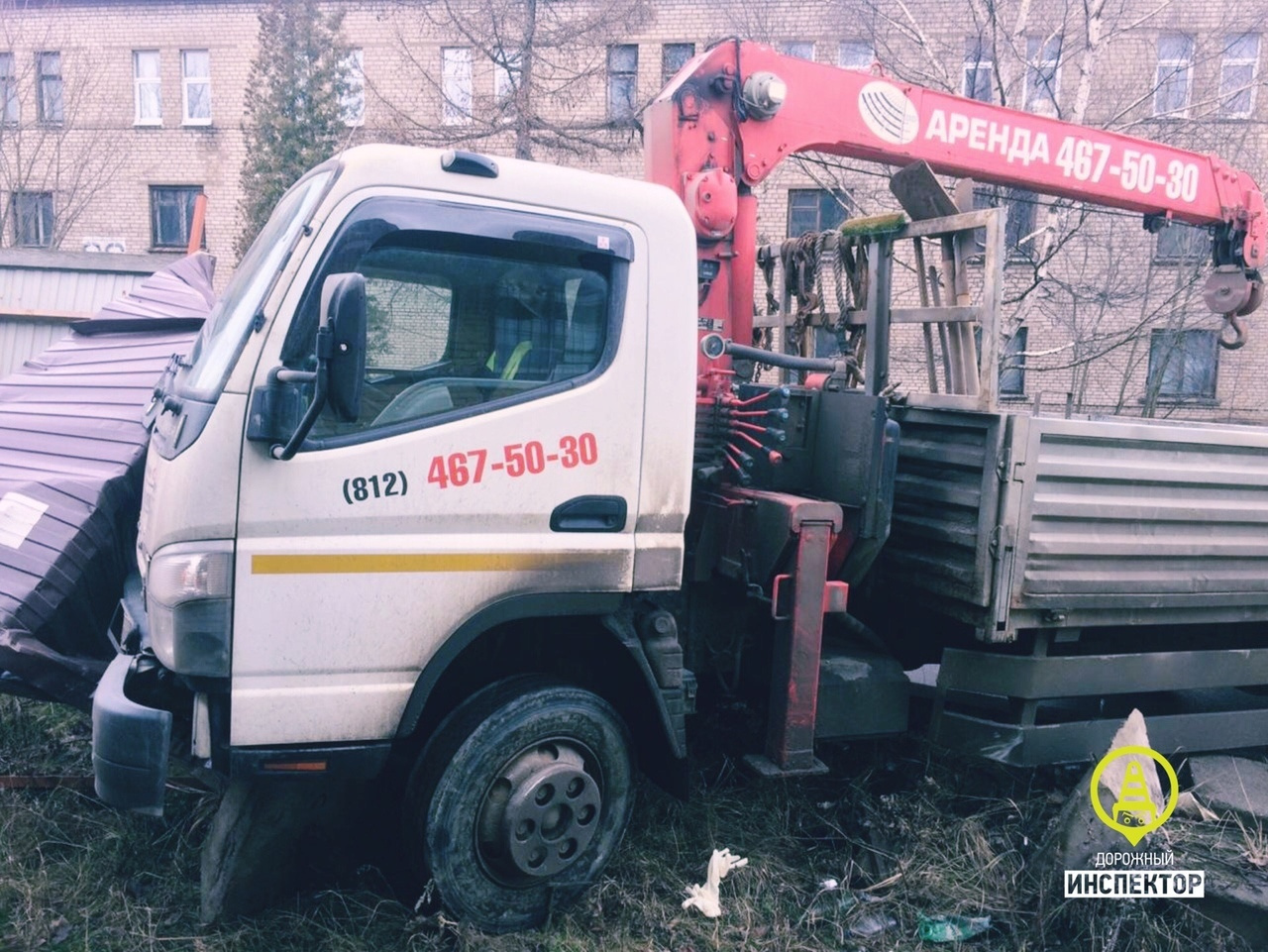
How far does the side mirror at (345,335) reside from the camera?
2.81m

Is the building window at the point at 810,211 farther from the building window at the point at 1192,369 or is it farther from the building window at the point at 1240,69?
the building window at the point at 1240,69

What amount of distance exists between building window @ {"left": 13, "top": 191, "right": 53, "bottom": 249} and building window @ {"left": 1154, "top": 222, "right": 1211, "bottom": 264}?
Answer: 1989cm

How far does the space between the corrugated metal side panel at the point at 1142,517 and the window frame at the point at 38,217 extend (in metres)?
20.4

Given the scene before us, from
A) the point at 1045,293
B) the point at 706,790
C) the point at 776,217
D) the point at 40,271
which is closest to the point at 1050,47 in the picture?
the point at 1045,293

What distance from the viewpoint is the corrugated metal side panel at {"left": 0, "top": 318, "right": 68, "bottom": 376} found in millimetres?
10391

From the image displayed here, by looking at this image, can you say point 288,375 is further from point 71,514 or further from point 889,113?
point 889,113

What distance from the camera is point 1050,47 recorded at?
16.2 m

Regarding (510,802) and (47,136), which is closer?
(510,802)

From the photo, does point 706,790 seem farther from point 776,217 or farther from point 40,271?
point 776,217

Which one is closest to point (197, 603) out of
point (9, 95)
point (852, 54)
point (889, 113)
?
point (889, 113)

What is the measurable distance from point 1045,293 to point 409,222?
1376cm

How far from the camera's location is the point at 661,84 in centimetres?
1955

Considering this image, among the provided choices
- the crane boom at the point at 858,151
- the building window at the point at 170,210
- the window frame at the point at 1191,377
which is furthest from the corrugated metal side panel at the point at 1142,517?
the building window at the point at 170,210

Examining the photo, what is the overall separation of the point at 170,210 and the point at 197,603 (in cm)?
2275
